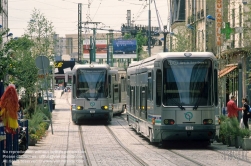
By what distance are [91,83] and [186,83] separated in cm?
1631

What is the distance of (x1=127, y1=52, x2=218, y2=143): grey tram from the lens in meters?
26.2

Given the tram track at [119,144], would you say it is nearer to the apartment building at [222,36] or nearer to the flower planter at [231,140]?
the flower planter at [231,140]

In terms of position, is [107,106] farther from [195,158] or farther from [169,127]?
[195,158]

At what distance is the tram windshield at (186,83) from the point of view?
2628 centimetres

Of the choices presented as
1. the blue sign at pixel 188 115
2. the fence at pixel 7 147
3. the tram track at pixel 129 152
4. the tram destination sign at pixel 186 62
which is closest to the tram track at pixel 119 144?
the tram track at pixel 129 152

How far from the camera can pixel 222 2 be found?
52.6 metres

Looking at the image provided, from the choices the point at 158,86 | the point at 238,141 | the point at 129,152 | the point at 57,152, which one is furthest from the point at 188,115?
the point at 57,152

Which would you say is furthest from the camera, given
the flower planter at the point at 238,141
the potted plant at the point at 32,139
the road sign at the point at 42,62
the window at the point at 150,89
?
the road sign at the point at 42,62

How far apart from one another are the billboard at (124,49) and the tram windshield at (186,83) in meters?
89.0

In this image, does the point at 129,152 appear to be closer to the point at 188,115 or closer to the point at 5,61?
the point at 188,115

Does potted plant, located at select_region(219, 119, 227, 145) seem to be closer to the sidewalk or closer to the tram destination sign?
the tram destination sign

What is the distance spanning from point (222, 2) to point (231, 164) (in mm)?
32928

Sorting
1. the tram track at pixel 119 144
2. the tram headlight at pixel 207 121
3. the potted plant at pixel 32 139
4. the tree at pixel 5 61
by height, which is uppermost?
the tree at pixel 5 61

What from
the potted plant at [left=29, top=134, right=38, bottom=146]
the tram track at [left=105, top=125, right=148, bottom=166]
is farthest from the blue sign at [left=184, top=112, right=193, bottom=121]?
the potted plant at [left=29, top=134, right=38, bottom=146]
